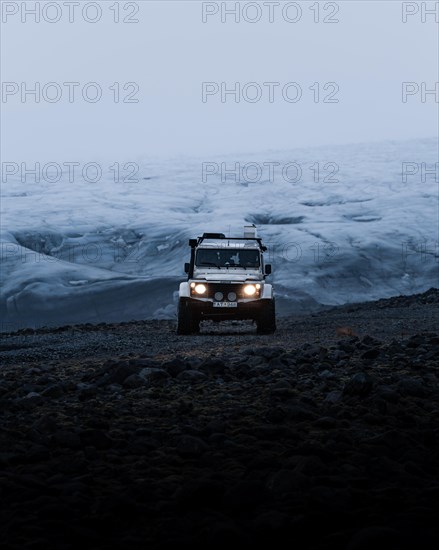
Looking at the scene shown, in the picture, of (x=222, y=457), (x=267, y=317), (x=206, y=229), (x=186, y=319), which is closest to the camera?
(x=222, y=457)

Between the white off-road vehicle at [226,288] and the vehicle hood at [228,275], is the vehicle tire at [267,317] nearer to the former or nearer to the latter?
the white off-road vehicle at [226,288]

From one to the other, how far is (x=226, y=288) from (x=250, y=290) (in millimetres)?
456

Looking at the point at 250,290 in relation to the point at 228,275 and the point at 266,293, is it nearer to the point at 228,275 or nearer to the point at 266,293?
the point at 266,293

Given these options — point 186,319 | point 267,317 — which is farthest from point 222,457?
point 186,319

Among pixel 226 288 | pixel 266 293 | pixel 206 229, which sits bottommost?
pixel 266 293

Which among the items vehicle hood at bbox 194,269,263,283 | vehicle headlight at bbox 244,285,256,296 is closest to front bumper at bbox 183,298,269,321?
vehicle headlight at bbox 244,285,256,296

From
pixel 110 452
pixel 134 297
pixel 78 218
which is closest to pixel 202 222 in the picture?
pixel 78 218

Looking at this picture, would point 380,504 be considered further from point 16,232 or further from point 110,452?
point 16,232

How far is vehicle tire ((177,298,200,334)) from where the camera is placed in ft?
57.7

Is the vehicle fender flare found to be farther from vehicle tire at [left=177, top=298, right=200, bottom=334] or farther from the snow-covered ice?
the snow-covered ice

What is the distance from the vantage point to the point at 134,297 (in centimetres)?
4125

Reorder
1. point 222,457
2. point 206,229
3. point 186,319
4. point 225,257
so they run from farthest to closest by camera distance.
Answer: point 206,229 → point 225,257 → point 186,319 → point 222,457

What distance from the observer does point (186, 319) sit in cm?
1764

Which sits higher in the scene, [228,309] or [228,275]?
[228,275]
